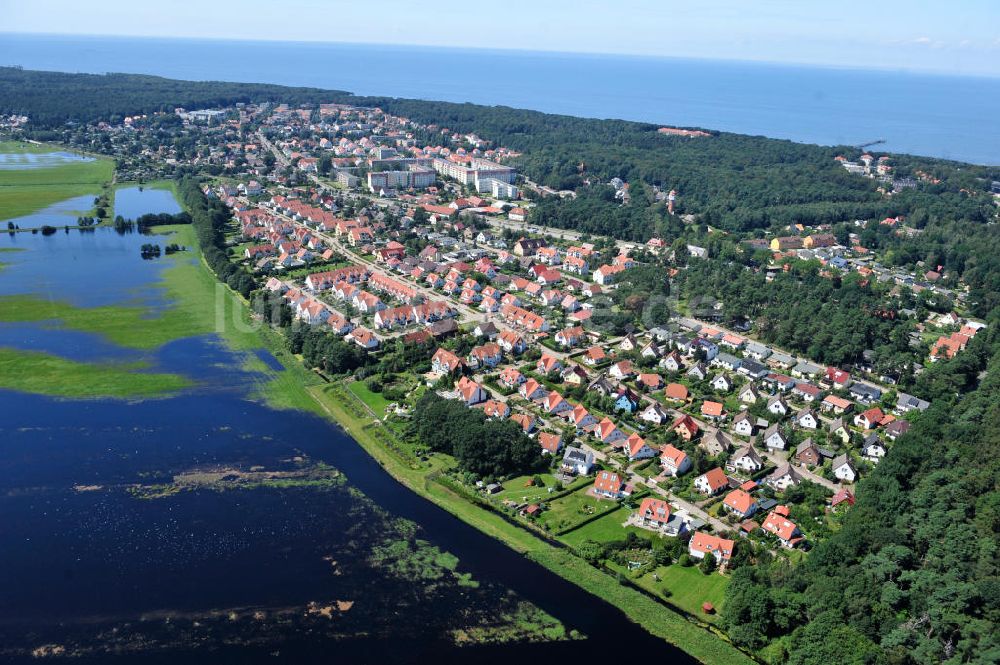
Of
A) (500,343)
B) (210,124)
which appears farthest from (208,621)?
(210,124)

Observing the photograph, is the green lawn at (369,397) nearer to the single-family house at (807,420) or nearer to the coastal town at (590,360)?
the coastal town at (590,360)

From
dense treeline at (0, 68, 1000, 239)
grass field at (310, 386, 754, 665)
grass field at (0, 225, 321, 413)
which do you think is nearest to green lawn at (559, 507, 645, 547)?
grass field at (310, 386, 754, 665)

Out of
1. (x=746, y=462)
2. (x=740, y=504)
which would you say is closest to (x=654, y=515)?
(x=740, y=504)

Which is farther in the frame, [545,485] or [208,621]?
[545,485]

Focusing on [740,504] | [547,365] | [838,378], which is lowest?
[740,504]

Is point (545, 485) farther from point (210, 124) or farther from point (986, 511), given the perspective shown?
point (210, 124)

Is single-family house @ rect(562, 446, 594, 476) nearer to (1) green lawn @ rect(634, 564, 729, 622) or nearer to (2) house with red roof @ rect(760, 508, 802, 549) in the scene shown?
(1) green lawn @ rect(634, 564, 729, 622)

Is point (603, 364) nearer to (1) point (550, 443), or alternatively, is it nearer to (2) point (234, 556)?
(1) point (550, 443)
